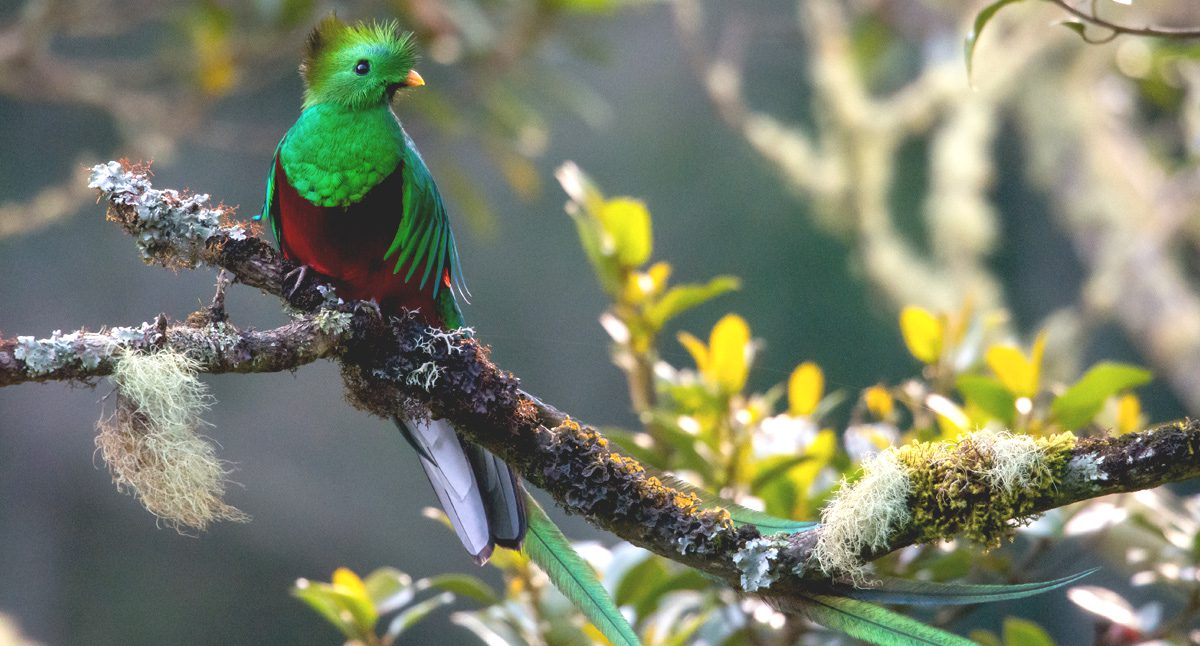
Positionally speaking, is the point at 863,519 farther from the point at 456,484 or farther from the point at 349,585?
the point at 349,585

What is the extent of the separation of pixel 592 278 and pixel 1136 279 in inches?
91.3

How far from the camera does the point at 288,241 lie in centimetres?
126

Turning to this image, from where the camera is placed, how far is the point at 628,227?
5.37 feet

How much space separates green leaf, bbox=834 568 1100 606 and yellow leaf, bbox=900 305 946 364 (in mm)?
836

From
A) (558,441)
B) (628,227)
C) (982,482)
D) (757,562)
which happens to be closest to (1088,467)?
(982,482)

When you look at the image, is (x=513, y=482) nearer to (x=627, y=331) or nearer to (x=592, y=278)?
(x=627, y=331)

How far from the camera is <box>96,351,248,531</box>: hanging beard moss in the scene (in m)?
0.89

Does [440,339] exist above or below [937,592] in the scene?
above

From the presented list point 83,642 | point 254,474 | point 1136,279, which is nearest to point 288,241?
point 1136,279

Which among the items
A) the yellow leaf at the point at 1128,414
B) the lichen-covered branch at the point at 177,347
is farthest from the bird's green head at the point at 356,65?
the yellow leaf at the point at 1128,414

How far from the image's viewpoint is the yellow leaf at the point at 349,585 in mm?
1500

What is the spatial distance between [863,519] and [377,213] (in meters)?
0.67

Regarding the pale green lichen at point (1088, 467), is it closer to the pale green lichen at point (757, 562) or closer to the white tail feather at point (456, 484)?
the pale green lichen at point (757, 562)

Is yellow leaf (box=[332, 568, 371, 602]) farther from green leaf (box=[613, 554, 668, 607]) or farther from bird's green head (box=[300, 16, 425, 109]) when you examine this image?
bird's green head (box=[300, 16, 425, 109])
